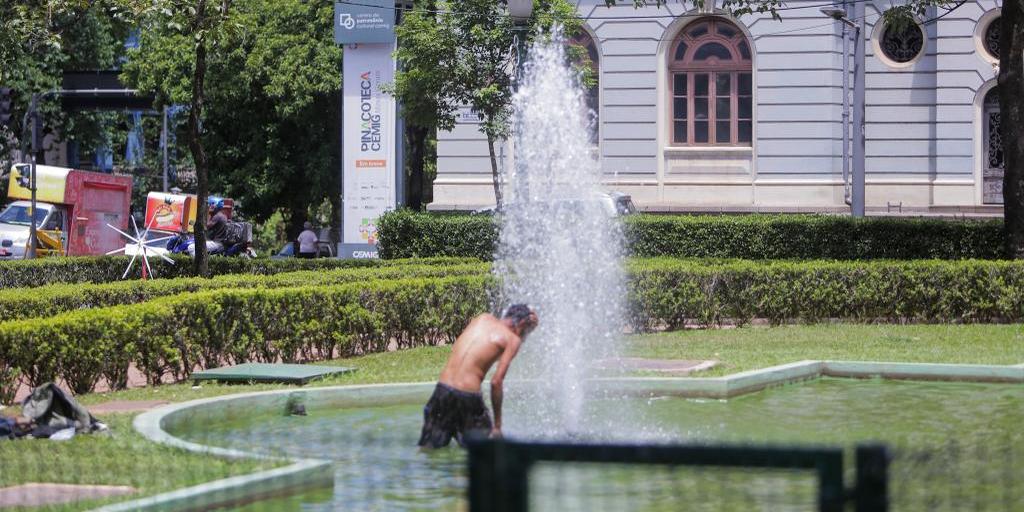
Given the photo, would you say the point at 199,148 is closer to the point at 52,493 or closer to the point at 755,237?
the point at 755,237

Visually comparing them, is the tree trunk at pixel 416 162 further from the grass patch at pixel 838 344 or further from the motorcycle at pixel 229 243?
the grass patch at pixel 838 344

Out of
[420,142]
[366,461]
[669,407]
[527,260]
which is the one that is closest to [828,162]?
[420,142]

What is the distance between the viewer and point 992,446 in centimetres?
1043

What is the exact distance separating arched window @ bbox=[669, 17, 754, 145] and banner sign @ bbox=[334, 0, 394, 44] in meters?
8.06

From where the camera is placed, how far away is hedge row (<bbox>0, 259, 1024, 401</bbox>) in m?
13.3

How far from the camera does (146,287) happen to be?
58.1 feet

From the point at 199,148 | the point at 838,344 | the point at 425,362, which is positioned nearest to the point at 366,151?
the point at 199,148

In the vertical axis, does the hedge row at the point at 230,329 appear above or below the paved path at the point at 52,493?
above

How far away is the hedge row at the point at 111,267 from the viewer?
24609mm

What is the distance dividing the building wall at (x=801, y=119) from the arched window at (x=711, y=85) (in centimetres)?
32

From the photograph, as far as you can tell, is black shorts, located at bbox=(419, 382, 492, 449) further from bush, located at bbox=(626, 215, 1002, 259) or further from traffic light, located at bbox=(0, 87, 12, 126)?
traffic light, located at bbox=(0, 87, 12, 126)

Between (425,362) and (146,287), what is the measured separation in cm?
394

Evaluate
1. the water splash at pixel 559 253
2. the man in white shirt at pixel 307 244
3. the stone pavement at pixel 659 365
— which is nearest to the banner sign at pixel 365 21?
the man in white shirt at pixel 307 244

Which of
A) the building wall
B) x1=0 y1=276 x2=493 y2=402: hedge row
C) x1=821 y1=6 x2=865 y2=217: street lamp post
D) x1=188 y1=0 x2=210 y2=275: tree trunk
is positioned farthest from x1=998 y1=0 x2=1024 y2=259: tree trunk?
the building wall
